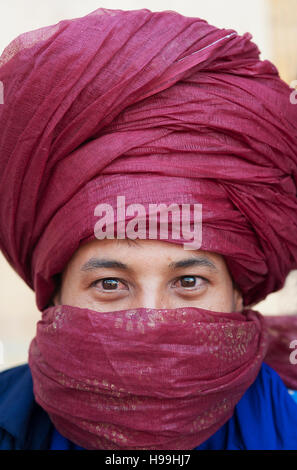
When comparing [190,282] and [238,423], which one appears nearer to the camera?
[190,282]

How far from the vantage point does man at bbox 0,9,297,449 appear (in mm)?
1671

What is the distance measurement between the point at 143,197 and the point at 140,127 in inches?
8.5

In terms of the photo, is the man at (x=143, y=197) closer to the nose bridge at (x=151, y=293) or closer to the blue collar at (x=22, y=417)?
the nose bridge at (x=151, y=293)

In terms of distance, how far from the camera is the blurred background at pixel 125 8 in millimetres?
4207

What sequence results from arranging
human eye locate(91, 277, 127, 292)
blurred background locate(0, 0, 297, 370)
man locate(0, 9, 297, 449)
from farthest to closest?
1. blurred background locate(0, 0, 297, 370)
2. human eye locate(91, 277, 127, 292)
3. man locate(0, 9, 297, 449)

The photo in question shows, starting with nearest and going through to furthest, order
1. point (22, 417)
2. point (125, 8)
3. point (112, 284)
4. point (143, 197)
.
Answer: point (143, 197) < point (112, 284) < point (22, 417) < point (125, 8)

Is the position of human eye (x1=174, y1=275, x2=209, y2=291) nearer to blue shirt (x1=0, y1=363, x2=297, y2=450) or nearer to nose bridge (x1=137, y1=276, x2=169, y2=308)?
nose bridge (x1=137, y1=276, x2=169, y2=308)

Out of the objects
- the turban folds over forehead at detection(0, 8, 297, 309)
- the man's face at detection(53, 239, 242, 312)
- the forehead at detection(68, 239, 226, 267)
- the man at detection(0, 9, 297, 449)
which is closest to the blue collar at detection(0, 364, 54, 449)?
the man at detection(0, 9, 297, 449)

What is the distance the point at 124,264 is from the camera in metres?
1.76

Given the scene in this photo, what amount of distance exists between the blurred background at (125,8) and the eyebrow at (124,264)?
234 centimetres

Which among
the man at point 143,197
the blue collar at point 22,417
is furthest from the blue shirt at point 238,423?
the man at point 143,197

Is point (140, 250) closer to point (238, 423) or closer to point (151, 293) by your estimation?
point (151, 293)

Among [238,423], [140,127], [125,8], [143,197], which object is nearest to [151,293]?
[143,197]
